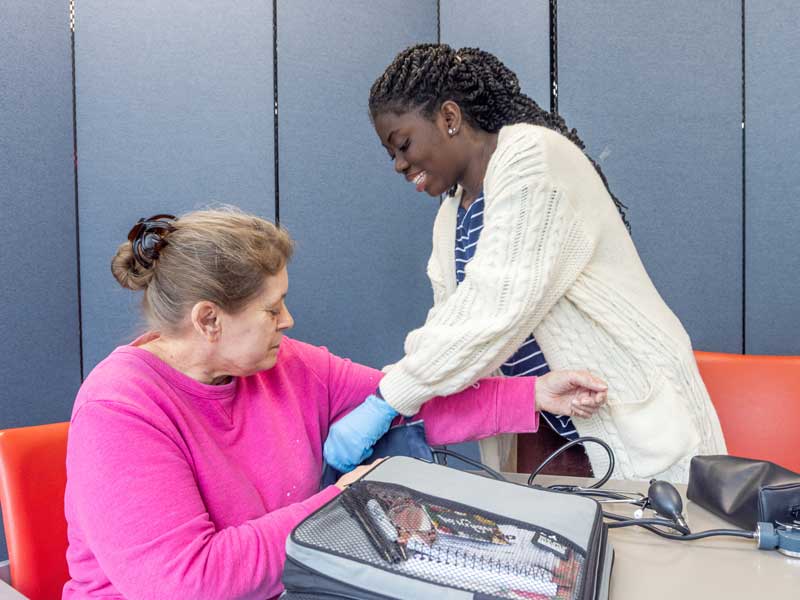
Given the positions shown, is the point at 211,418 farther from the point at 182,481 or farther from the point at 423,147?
the point at 423,147

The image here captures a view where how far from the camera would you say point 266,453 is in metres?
1.19

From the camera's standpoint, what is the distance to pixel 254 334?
3.88 feet

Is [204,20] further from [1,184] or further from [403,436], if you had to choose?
[403,436]

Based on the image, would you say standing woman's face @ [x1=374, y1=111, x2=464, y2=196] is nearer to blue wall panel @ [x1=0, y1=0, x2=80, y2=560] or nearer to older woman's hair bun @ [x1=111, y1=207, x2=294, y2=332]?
older woman's hair bun @ [x1=111, y1=207, x2=294, y2=332]

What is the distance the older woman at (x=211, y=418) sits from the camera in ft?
3.03

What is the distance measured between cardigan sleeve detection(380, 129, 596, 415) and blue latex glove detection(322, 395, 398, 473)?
0.03 m

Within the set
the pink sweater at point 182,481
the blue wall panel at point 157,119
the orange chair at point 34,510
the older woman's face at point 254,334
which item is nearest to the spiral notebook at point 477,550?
the pink sweater at point 182,481

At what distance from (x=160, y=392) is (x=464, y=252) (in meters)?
0.85

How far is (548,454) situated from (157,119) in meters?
1.86

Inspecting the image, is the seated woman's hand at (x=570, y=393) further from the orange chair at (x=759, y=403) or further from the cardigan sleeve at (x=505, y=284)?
the orange chair at (x=759, y=403)

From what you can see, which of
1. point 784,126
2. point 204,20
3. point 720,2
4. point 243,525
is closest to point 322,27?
point 204,20

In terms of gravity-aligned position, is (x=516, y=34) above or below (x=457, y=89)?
above

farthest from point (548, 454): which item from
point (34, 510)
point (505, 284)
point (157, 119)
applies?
point (157, 119)

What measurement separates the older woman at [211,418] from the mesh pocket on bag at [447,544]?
218mm
